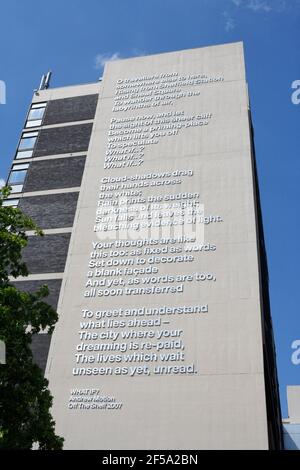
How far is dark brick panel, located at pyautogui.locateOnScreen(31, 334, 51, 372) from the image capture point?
78.5 ft

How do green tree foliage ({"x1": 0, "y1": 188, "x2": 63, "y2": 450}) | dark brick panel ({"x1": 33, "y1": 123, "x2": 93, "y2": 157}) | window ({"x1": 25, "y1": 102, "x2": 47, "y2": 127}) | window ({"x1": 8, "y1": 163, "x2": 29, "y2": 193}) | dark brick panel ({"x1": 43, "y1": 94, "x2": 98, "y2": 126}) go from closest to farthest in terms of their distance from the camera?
green tree foliage ({"x1": 0, "y1": 188, "x2": 63, "y2": 450})
window ({"x1": 8, "y1": 163, "x2": 29, "y2": 193})
dark brick panel ({"x1": 33, "y1": 123, "x2": 93, "y2": 157})
dark brick panel ({"x1": 43, "y1": 94, "x2": 98, "y2": 126})
window ({"x1": 25, "y1": 102, "x2": 47, "y2": 127})

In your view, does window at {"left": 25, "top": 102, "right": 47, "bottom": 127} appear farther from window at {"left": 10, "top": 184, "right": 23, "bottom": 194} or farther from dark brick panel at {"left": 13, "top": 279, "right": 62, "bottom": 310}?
dark brick panel at {"left": 13, "top": 279, "right": 62, "bottom": 310}

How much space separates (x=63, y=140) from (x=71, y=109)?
328 cm

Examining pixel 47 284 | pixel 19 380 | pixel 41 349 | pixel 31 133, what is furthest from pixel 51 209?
pixel 19 380

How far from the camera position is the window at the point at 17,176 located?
106 ft

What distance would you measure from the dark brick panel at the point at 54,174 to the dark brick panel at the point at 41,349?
1053 cm

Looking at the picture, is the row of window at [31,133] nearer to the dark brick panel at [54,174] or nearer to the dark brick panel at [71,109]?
the dark brick panel at [71,109]

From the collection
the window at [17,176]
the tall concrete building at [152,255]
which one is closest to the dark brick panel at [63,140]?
the tall concrete building at [152,255]

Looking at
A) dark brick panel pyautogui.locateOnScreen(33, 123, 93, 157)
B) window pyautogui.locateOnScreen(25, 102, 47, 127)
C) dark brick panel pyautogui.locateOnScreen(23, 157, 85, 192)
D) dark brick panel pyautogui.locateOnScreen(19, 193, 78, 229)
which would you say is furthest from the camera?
window pyautogui.locateOnScreen(25, 102, 47, 127)

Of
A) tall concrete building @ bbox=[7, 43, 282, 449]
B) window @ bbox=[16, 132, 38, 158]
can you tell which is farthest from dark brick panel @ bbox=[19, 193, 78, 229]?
window @ bbox=[16, 132, 38, 158]

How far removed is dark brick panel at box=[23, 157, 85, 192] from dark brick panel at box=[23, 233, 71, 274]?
4096 mm

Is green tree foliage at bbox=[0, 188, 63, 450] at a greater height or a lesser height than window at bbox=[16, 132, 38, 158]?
lesser

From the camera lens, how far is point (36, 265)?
91.6 feet

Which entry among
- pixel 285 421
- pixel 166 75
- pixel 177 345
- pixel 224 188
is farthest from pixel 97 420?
pixel 285 421
